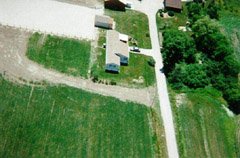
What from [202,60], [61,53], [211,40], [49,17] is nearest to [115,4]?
[49,17]

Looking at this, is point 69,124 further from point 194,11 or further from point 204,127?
point 194,11

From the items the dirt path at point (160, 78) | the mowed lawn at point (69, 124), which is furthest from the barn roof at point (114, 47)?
the mowed lawn at point (69, 124)

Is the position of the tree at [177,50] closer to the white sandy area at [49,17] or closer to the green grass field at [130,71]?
the green grass field at [130,71]

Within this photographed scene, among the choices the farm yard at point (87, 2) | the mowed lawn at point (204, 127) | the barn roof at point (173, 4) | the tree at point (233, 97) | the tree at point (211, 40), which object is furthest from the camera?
the barn roof at point (173, 4)

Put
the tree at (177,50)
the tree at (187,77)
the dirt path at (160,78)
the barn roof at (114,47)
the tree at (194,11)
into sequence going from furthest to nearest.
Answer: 1. the tree at (194,11)
2. the tree at (177,50)
3. the tree at (187,77)
4. the barn roof at (114,47)
5. the dirt path at (160,78)

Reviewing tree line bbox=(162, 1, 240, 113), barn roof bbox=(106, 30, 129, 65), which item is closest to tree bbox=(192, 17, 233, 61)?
tree line bbox=(162, 1, 240, 113)

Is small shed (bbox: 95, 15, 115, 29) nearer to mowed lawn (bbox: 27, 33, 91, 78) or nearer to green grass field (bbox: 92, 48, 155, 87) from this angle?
mowed lawn (bbox: 27, 33, 91, 78)
